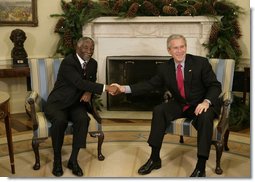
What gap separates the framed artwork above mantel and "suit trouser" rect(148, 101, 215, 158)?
7.44 ft

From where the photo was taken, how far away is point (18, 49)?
370 cm

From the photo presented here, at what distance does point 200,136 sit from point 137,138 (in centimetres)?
101

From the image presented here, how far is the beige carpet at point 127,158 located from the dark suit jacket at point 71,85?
0.48 m

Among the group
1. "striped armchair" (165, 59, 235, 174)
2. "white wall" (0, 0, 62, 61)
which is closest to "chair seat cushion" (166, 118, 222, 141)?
"striped armchair" (165, 59, 235, 174)

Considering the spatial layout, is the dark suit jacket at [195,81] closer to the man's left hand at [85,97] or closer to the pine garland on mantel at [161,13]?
the man's left hand at [85,97]

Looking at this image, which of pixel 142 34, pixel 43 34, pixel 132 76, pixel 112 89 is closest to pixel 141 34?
pixel 142 34

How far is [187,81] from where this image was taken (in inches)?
92.0

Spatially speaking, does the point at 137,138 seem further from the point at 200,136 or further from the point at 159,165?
the point at 200,136

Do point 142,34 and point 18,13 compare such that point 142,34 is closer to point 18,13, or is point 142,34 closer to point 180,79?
point 18,13

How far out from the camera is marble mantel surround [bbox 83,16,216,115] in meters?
3.84

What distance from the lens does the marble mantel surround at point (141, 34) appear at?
384 cm

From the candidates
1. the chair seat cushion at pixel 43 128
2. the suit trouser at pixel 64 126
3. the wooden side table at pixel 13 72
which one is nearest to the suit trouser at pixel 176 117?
the suit trouser at pixel 64 126

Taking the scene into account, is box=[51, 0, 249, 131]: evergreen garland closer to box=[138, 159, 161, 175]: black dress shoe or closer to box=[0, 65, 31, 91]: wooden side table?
box=[0, 65, 31, 91]: wooden side table

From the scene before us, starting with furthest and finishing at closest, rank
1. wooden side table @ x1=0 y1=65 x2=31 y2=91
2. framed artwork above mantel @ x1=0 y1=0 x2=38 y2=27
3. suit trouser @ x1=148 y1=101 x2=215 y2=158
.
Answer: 1. framed artwork above mantel @ x1=0 y1=0 x2=38 y2=27
2. wooden side table @ x1=0 y1=65 x2=31 y2=91
3. suit trouser @ x1=148 y1=101 x2=215 y2=158
